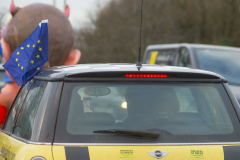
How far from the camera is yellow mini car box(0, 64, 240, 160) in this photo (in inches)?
104

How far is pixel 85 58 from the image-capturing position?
1549 inches

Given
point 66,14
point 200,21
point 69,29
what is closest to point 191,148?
point 69,29

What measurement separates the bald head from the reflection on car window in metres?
2.72

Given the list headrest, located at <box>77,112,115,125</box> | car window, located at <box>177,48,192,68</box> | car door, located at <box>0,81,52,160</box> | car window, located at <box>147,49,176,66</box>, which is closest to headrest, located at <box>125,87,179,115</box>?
headrest, located at <box>77,112,115,125</box>

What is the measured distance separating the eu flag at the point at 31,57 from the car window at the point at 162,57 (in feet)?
20.4

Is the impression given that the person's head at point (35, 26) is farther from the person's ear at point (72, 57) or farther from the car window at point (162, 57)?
the car window at point (162, 57)

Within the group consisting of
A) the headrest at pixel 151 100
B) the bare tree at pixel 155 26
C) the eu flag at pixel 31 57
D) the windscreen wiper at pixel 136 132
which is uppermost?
the eu flag at pixel 31 57

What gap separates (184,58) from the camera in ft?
29.5

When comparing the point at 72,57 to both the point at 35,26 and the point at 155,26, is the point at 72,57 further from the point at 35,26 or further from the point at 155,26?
the point at 155,26

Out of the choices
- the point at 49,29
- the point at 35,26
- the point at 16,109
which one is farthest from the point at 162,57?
the point at 16,109

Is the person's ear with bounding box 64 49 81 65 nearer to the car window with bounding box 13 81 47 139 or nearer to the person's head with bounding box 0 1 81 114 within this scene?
the person's head with bounding box 0 1 81 114

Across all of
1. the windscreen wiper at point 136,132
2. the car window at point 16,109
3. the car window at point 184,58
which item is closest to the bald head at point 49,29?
the car window at point 184,58

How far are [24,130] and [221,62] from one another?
6286 mm

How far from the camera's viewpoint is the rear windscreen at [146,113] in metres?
2.71
